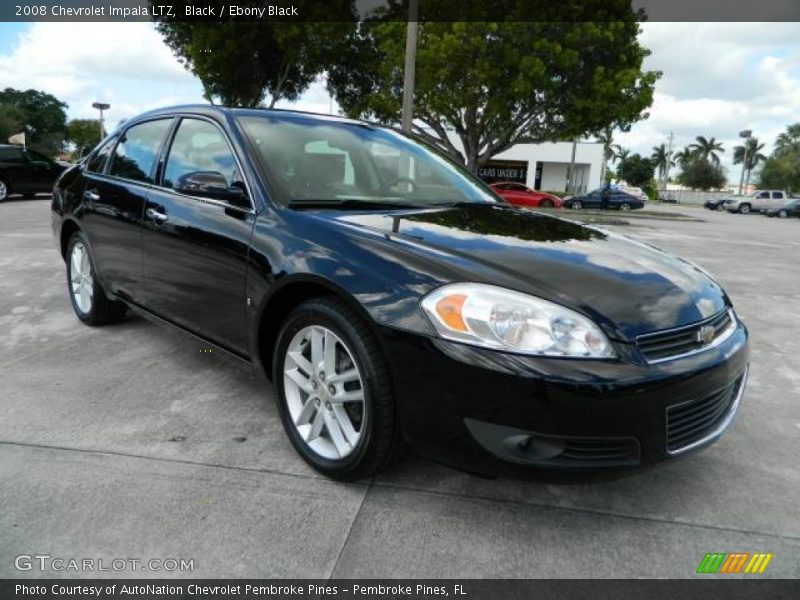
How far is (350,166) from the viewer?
10.5 feet

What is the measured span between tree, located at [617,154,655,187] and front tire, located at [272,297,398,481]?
90337 mm

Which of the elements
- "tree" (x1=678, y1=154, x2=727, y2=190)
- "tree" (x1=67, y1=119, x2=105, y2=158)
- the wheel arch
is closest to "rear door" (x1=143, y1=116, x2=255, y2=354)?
the wheel arch

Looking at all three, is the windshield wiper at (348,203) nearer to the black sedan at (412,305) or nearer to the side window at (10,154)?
the black sedan at (412,305)

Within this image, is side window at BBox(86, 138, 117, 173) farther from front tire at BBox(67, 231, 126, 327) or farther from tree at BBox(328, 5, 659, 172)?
tree at BBox(328, 5, 659, 172)

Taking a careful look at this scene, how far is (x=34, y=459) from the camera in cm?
256

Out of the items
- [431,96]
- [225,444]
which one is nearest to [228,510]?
[225,444]

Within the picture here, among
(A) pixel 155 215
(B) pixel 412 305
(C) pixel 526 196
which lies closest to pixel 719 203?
(C) pixel 526 196

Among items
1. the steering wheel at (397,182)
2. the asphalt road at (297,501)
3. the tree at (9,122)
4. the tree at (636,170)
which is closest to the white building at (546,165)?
the tree at (636,170)

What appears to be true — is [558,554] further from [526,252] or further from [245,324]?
[245,324]

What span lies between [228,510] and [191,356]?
6.01 ft

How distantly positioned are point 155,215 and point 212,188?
27.2 inches

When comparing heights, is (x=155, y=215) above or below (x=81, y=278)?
above

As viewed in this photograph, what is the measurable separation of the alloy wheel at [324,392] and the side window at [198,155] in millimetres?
900
